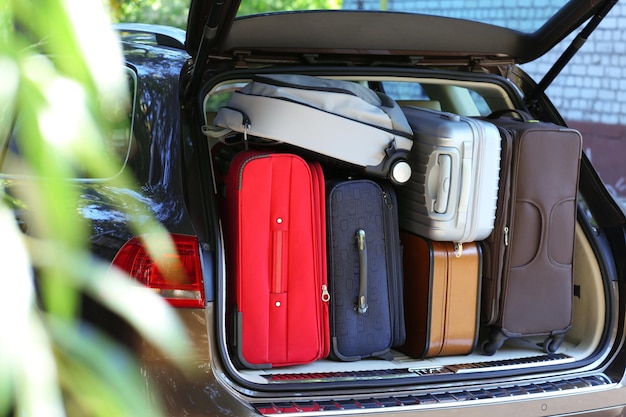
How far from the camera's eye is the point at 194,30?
88.0 inches

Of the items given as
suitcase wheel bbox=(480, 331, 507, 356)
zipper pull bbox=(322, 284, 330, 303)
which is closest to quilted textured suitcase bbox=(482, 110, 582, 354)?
suitcase wheel bbox=(480, 331, 507, 356)

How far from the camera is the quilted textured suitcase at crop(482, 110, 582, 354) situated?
2.57 metres

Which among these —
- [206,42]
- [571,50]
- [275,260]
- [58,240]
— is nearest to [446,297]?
[275,260]

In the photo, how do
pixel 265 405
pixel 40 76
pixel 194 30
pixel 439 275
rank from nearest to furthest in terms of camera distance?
1. pixel 40 76
2. pixel 265 405
3. pixel 194 30
4. pixel 439 275

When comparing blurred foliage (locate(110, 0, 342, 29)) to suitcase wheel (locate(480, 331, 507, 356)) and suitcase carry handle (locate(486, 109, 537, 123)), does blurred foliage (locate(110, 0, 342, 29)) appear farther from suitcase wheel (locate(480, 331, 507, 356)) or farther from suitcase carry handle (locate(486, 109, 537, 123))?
suitcase wheel (locate(480, 331, 507, 356))

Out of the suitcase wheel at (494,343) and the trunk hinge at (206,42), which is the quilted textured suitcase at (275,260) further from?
the suitcase wheel at (494,343)

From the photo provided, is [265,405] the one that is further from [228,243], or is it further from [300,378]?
[228,243]

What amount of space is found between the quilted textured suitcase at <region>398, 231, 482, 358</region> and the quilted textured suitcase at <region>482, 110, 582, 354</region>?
55 mm

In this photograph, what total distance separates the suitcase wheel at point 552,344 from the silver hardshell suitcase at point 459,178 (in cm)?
43

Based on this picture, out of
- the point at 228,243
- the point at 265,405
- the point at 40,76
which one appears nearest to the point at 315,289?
the point at 228,243

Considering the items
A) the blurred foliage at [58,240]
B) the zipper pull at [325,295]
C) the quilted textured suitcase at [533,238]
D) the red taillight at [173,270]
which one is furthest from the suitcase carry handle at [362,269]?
the blurred foliage at [58,240]

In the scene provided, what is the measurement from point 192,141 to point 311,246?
0.45 meters

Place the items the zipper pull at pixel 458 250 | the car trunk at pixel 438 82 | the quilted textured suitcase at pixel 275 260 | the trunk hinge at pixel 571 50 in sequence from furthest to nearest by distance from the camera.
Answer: the trunk hinge at pixel 571 50 → the zipper pull at pixel 458 250 → the quilted textured suitcase at pixel 275 260 → the car trunk at pixel 438 82

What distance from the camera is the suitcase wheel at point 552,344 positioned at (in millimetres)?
2670
